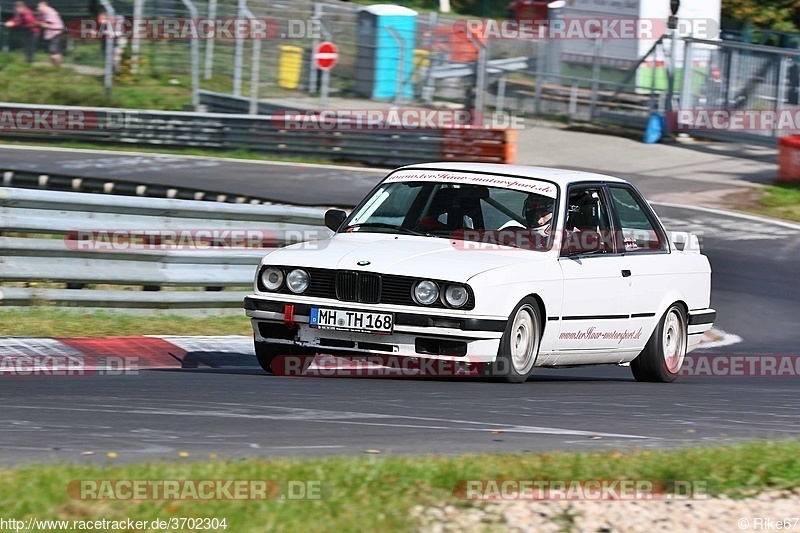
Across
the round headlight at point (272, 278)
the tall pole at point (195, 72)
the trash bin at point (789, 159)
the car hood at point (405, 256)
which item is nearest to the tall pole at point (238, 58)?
the tall pole at point (195, 72)

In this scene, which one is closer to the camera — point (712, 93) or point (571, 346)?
point (571, 346)

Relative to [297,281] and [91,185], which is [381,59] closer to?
[91,185]

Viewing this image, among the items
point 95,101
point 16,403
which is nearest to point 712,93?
point 95,101

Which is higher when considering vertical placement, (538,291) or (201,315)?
(538,291)

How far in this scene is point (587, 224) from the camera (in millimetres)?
9297

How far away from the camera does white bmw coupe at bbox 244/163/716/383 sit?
26.3 ft

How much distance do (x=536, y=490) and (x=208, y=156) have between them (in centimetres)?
2150

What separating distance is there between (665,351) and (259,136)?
55.9ft

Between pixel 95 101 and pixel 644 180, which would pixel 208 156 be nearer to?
pixel 95 101

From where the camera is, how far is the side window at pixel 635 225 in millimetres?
9617

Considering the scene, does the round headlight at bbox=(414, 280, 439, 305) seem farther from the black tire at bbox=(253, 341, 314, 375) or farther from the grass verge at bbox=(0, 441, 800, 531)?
the grass verge at bbox=(0, 441, 800, 531)

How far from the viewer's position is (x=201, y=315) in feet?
37.4

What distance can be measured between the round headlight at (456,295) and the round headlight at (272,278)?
112 cm

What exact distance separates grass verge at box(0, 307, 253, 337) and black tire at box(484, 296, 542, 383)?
3.19 m
